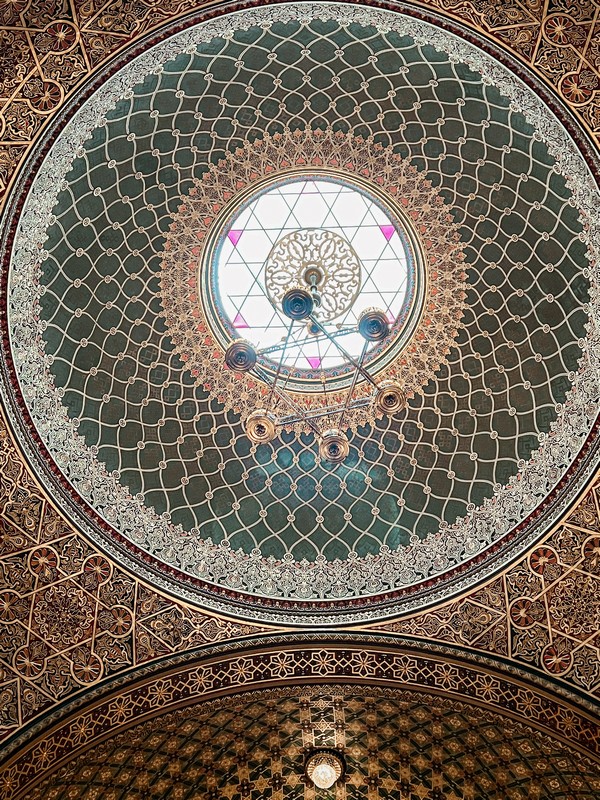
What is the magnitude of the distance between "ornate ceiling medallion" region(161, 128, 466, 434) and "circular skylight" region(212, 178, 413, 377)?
16 millimetres

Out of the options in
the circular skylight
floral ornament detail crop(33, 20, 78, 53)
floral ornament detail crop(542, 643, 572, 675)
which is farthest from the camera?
the circular skylight

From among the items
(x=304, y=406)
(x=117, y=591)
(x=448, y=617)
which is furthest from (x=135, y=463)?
(x=448, y=617)

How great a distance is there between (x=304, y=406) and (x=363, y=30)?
526 centimetres

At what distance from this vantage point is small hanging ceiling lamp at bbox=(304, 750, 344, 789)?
13.0 meters

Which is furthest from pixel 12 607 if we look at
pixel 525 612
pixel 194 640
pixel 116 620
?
pixel 525 612

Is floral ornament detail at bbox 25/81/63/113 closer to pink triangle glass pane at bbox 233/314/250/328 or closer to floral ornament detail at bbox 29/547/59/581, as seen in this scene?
pink triangle glass pane at bbox 233/314/250/328

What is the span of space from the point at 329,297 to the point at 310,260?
24.4 inches

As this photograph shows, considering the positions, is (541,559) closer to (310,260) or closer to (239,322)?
(310,260)

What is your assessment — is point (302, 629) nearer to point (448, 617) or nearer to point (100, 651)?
point (448, 617)

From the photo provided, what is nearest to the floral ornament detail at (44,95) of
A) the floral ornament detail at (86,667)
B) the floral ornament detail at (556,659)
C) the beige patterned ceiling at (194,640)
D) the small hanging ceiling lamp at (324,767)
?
the beige patterned ceiling at (194,640)

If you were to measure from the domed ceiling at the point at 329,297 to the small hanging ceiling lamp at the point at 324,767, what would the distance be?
2.66 meters

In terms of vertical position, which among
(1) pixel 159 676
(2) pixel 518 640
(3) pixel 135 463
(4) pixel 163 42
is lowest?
(1) pixel 159 676

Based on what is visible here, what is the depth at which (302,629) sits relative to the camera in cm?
1151

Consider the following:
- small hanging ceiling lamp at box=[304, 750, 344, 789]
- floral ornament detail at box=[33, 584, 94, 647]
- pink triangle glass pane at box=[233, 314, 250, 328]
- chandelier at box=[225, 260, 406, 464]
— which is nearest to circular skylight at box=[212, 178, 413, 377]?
pink triangle glass pane at box=[233, 314, 250, 328]
